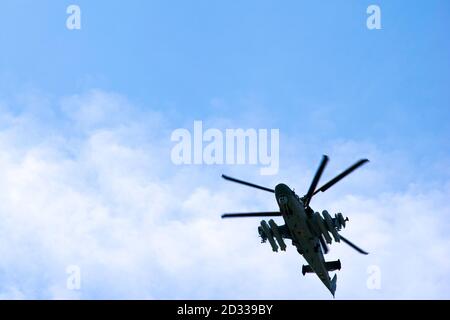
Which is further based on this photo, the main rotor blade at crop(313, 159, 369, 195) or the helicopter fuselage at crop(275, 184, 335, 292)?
the helicopter fuselage at crop(275, 184, 335, 292)

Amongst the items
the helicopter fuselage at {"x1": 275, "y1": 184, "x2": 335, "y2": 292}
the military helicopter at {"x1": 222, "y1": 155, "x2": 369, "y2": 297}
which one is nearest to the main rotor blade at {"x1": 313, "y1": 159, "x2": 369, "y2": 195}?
the military helicopter at {"x1": 222, "y1": 155, "x2": 369, "y2": 297}

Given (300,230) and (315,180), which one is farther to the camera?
(300,230)

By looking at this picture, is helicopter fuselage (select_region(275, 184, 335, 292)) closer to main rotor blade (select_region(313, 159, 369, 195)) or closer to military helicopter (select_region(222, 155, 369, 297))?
military helicopter (select_region(222, 155, 369, 297))

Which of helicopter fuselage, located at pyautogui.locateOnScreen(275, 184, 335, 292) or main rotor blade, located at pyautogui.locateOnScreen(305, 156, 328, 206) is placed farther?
helicopter fuselage, located at pyautogui.locateOnScreen(275, 184, 335, 292)

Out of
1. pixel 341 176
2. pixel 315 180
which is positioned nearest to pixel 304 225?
pixel 315 180

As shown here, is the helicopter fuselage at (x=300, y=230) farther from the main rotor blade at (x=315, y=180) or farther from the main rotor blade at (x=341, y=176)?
the main rotor blade at (x=341, y=176)

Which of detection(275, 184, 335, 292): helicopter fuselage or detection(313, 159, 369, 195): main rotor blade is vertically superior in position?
detection(313, 159, 369, 195): main rotor blade

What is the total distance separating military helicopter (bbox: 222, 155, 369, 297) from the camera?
37062 millimetres

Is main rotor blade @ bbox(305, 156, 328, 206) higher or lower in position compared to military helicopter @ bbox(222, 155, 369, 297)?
higher

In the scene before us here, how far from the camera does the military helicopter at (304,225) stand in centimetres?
3706

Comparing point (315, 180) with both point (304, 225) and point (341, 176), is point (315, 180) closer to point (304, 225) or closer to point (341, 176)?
point (341, 176)

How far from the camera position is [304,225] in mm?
38312

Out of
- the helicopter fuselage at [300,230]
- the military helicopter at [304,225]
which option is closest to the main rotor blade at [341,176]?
the military helicopter at [304,225]
